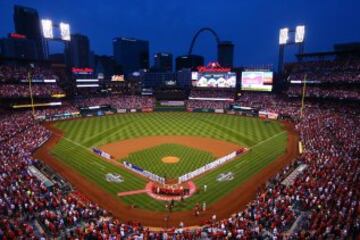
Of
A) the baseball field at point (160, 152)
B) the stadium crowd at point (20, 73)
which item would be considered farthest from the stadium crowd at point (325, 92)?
the stadium crowd at point (20, 73)

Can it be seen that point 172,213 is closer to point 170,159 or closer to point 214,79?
point 170,159

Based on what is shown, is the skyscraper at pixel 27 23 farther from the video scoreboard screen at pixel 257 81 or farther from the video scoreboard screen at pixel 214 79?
the video scoreboard screen at pixel 257 81

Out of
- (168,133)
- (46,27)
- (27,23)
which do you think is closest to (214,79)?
(168,133)

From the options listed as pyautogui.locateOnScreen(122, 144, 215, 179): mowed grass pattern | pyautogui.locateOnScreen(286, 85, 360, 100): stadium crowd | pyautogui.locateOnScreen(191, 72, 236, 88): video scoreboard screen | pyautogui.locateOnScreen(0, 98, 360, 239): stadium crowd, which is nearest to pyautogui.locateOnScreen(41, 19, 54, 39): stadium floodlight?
pyautogui.locateOnScreen(191, 72, 236, 88): video scoreboard screen

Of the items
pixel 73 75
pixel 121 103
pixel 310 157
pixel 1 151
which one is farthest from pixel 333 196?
pixel 73 75

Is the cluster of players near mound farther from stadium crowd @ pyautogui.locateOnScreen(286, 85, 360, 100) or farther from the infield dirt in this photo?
stadium crowd @ pyautogui.locateOnScreen(286, 85, 360, 100)

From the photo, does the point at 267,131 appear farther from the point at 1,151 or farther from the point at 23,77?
the point at 23,77

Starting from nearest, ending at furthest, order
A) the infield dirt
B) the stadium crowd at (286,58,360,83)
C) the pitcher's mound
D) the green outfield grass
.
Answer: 1. the infield dirt
2. the green outfield grass
3. the pitcher's mound
4. the stadium crowd at (286,58,360,83)
